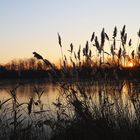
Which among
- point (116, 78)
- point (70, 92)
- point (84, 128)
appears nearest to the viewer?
point (84, 128)

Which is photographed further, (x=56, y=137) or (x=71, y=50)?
(x=71, y=50)

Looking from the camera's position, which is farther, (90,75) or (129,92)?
(90,75)

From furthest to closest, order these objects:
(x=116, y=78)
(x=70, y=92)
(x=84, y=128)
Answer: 1. (x=116, y=78)
2. (x=70, y=92)
3. (x=84, y=128)

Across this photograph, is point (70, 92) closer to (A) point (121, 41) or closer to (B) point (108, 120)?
(B) point (108, 120)

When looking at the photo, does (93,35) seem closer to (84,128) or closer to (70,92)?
(70,92)

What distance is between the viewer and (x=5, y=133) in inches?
261

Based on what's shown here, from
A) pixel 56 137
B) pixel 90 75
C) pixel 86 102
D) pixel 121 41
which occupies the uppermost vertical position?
pixel 121 41

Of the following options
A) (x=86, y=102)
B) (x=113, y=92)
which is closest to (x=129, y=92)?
(x=113, y=92)

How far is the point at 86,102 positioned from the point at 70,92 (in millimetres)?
343

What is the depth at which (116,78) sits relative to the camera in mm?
7043

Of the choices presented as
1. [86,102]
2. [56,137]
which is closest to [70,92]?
[86,102]

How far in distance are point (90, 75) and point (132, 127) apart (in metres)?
1.73

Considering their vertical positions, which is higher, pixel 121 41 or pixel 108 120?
pixel 121 41

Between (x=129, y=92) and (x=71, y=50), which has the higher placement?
(x=71, y=50)
